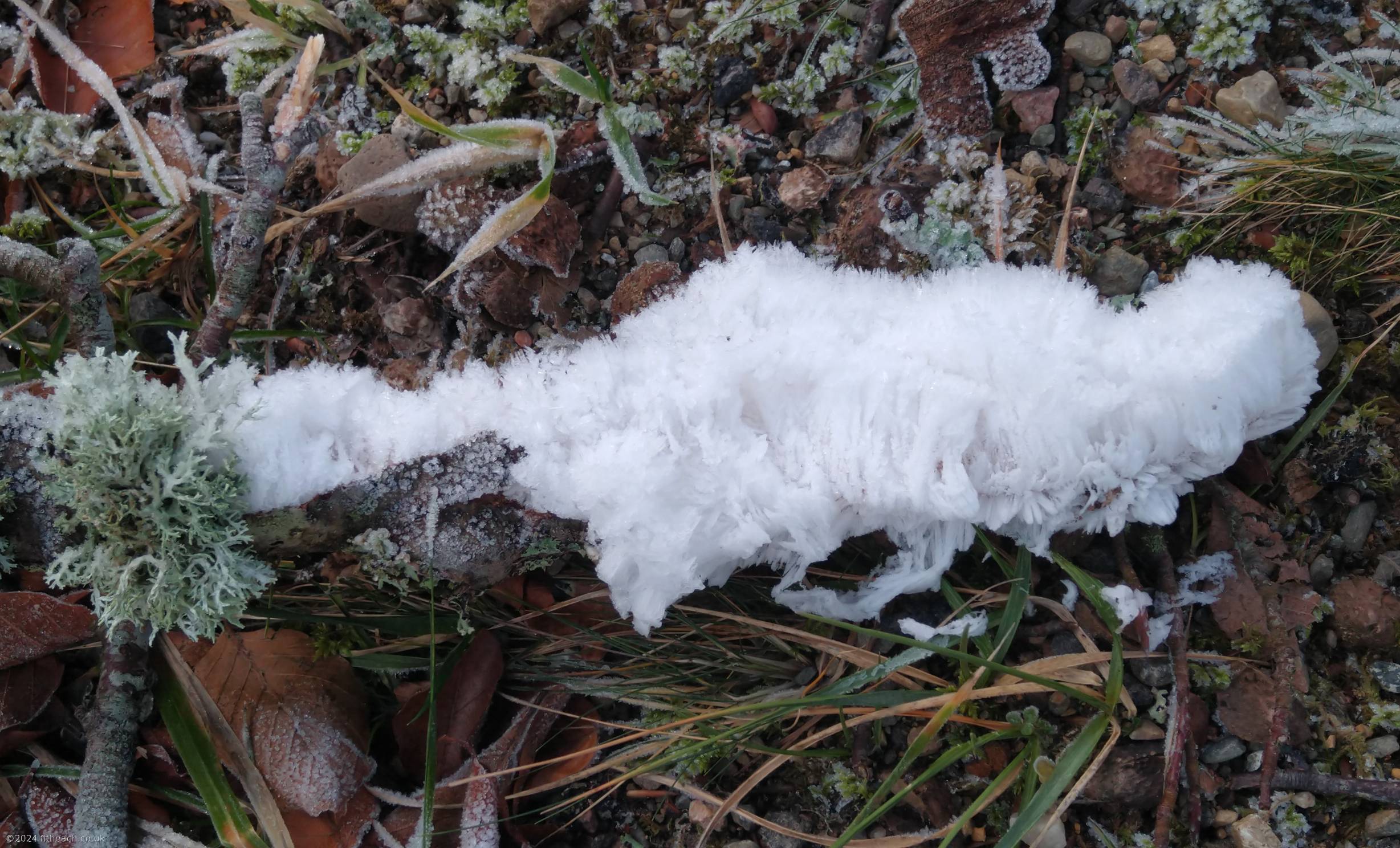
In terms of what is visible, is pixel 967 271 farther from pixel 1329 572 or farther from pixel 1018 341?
pixel 1329 572

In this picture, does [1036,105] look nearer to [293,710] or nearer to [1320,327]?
[1320,327]

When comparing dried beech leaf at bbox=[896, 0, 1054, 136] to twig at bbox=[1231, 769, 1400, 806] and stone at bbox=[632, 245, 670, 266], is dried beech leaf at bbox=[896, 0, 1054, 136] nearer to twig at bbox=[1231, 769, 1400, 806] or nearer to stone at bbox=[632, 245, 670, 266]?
stone at bbox=[632, 245, 670, 266]

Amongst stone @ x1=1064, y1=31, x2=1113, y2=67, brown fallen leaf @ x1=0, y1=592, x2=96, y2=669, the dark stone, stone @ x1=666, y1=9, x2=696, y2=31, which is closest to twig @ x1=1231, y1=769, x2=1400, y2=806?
stone @ x1=1064, y1=31, x2=1113, y2=67

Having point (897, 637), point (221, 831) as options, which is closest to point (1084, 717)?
point (897, 637)

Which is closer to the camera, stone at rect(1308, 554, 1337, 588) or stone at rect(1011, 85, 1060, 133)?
stone at rect(1308, 554, 1337, 588)

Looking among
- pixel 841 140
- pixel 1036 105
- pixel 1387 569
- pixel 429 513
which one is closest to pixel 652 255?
pixel 841 140

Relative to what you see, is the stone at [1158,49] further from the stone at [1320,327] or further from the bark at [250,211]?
the bark at [250,211]
